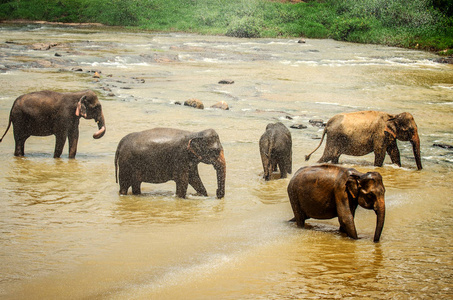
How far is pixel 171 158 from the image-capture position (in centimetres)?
848

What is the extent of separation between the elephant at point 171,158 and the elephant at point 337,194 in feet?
5.58

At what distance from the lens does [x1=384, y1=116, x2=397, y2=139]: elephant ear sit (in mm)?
10766

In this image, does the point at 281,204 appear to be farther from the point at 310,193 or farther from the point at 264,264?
the point at 264,264

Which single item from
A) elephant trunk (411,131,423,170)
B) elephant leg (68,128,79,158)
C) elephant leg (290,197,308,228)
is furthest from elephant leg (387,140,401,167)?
elephant leg (68,128,79,158)

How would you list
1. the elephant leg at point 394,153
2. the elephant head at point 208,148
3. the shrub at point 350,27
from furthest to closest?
the shrub at point 350,27
the elephant leg at point 394,153
the elephant head at point 208,148

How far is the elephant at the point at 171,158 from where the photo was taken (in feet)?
27.5

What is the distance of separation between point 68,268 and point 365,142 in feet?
22.3

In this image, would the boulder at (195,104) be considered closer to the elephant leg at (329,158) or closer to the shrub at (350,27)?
the elephant leg at (329,158)

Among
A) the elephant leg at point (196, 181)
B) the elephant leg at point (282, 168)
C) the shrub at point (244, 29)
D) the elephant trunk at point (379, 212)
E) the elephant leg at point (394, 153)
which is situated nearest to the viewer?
the elephant trunk at point (379, 212)

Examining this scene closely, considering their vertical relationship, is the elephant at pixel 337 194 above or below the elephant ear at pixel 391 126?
below

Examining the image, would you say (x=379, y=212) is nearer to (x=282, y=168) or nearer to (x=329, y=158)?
(x=282, y=168)

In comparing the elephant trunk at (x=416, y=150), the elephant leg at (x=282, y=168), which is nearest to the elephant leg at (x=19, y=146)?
the elephant leg at (x=282, y=168)

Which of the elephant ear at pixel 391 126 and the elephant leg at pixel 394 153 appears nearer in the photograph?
the elephant ear at pixel 391 126

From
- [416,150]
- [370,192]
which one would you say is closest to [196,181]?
[370,192]
